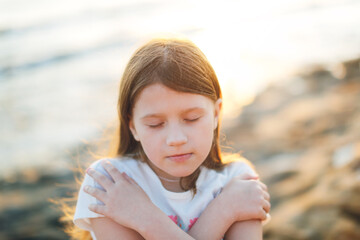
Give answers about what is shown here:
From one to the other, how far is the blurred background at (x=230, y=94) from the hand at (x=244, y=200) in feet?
3.29

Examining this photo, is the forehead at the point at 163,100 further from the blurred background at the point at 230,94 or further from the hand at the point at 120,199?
the blurred background at the point at 230,94

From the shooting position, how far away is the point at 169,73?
78.5 inches

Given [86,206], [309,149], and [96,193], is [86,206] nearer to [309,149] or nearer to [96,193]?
[96,193]

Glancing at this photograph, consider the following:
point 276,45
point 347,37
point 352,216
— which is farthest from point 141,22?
point 352,216

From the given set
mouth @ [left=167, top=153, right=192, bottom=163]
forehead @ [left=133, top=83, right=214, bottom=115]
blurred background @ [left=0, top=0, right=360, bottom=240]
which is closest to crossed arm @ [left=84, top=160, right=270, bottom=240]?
mouth @ [left=167, top=153, right=192, bottom=163]

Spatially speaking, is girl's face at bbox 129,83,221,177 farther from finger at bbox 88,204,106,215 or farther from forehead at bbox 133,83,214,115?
finger at bbox 88,204,106,215

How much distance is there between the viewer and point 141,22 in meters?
12.4

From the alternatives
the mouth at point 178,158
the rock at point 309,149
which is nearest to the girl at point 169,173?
the mouth at point 178,158

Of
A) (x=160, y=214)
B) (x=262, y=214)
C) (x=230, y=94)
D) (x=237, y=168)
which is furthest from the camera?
(x=230, y=94)

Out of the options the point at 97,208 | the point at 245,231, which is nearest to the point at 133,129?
the point at 97,208

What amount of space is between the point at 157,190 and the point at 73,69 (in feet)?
24.2

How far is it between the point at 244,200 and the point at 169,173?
421 millimetres

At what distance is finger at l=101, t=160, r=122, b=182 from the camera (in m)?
2.20

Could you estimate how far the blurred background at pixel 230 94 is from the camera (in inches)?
156
